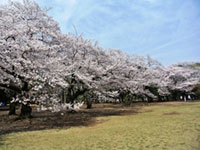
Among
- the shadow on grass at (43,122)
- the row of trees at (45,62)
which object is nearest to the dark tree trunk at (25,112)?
the shadow on grass at (43,122)

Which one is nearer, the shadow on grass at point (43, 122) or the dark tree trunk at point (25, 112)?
the shadow on grass at point (43, 122)

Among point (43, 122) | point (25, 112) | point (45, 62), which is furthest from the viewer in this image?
point (25, 112)

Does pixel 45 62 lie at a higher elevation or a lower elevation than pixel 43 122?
higher

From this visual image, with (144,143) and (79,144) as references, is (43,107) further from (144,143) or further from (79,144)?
(144,143)

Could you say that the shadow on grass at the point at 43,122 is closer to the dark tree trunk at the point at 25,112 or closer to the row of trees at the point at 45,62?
the dark tree trunk at the point at 25,112

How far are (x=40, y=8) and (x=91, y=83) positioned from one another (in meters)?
8.44

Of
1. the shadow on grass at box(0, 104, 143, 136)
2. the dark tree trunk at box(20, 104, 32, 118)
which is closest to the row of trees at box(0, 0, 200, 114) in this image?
the shadow on grass at box(0, 104, 143, 136)

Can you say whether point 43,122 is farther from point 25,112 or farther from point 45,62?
point 45,62

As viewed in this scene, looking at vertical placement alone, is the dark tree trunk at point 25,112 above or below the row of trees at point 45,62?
below

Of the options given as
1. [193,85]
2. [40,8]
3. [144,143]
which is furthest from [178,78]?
[144,143]

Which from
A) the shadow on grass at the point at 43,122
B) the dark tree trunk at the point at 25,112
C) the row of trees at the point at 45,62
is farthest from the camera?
the dark tree trunk at the point at 25,112

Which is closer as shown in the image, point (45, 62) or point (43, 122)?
point (45, 62)

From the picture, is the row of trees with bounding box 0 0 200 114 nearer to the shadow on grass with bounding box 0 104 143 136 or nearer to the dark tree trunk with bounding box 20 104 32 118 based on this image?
the shadow on grass with bounding box 0 104 143 136

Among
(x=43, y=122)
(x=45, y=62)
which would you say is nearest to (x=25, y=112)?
(x=43, y=122)
